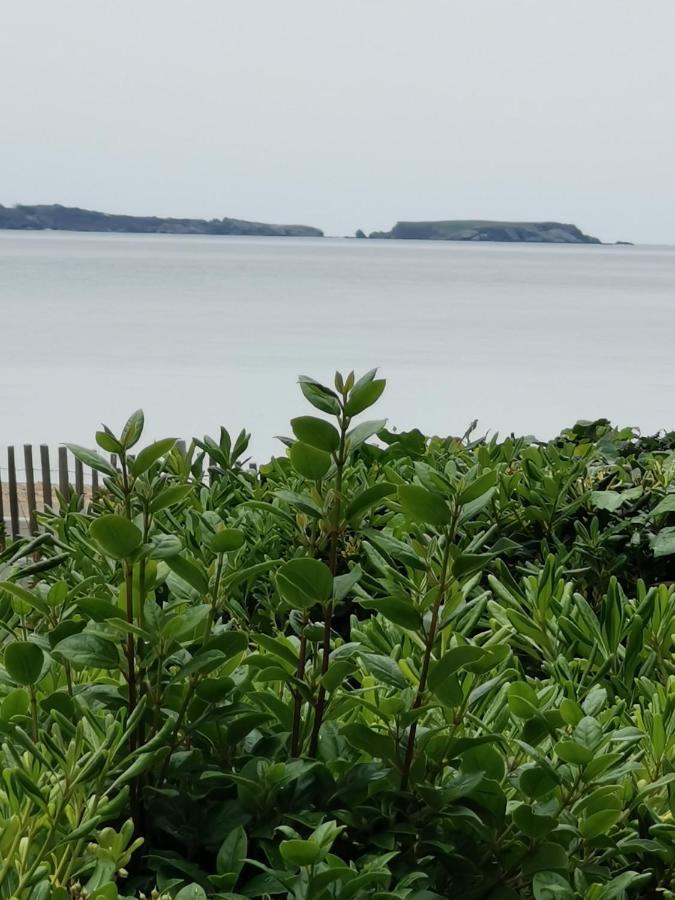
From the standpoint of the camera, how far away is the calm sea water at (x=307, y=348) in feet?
100

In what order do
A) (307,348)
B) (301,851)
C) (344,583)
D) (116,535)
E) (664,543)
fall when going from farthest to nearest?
(307,348) < (664,543) < (344,583) < (116,535) < (301,851)

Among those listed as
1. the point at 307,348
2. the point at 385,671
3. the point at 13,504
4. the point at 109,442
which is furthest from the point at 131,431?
the point at 307,348

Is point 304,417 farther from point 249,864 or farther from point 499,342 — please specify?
point 499,342

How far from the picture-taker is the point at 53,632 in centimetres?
117

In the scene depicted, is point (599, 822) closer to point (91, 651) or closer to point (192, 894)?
point (192, 894)

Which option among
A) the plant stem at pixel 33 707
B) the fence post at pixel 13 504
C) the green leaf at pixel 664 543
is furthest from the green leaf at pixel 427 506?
the fence post at pixel 13 504

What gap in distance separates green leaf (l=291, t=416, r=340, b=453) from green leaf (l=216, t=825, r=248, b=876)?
15.9 inches

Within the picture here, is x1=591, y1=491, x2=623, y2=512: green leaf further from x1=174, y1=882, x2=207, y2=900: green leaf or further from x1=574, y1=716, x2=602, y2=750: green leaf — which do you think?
x1=174, y1=882, x2=207, y2=900: green leaf

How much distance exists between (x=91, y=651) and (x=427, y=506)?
37 cm

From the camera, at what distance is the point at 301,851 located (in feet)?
2.96

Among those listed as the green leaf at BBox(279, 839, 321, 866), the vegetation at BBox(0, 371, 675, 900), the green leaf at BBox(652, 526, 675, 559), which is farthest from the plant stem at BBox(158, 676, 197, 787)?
the green leaf at BBox(652, 526, 675, 559)

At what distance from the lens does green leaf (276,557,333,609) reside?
1.06 metres

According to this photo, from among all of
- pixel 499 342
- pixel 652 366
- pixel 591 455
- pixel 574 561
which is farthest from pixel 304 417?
pixel 499 342

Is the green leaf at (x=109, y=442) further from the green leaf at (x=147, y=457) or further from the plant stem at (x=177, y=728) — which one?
the plant stem at (x=177, y=728)
